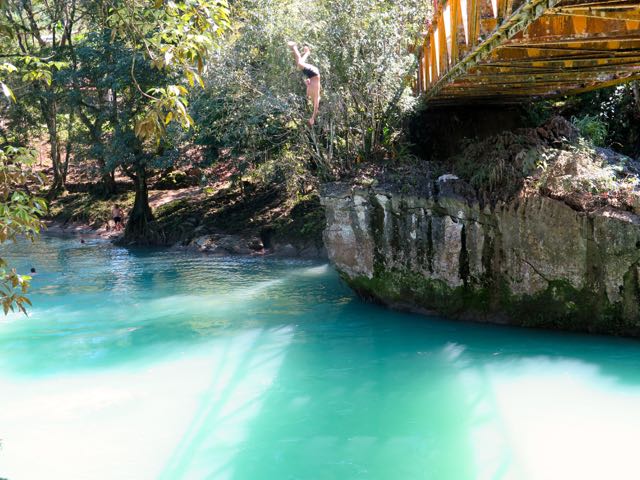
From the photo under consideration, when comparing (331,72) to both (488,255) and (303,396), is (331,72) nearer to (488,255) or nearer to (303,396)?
(488,255)

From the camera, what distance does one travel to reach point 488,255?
9.83 metres

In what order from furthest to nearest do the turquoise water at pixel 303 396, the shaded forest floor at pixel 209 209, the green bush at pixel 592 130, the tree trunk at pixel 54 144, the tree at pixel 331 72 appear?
the tree trunk at pixel 54 144 → the shaded forest floor at pixel 209 209 → the green bush at pixel 592 130 → the tree at pixel 331 72 → the turquoise water at pixel 303 396

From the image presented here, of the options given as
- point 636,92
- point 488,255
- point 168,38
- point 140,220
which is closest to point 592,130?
point 636,92

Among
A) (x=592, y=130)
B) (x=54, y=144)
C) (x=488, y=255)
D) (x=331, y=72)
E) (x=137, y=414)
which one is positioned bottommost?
(x=137, y=414)

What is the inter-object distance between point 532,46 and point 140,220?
1646 cm

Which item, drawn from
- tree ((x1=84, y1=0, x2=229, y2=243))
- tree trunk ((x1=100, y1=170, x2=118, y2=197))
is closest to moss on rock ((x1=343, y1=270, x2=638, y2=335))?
tree ((x1=84, y1=0, x2=229, y2=243))

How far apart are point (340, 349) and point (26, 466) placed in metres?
4.70

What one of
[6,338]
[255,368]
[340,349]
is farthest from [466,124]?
[6,338]

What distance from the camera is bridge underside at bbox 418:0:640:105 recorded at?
5.48 m

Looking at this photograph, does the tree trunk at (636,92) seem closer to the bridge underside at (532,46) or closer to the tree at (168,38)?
the bridge underside at (532,46)

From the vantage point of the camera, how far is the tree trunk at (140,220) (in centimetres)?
2014

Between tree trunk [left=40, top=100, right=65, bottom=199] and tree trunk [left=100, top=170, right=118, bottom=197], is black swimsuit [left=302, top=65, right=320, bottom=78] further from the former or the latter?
tree trunk [left=100, top=170, right=118, bottom=197]

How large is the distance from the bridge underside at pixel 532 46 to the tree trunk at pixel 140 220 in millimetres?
12817

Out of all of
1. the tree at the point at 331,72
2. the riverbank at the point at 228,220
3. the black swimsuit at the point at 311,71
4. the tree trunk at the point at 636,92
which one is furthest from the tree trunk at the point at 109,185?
the tree trunk at the point at 636,92
